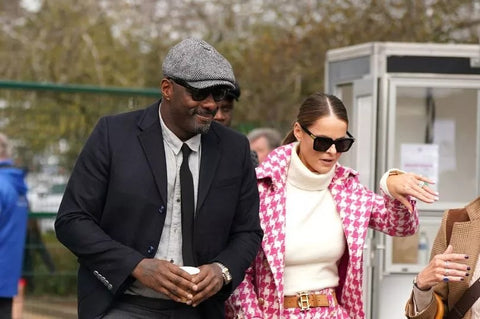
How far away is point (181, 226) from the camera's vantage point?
4660mm

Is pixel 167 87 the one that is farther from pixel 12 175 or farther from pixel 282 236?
pixel 12 175

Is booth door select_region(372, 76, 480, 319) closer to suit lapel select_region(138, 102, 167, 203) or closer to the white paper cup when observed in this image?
suit lapel select_region(138, 102, 167, 203)

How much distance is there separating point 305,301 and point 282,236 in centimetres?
29

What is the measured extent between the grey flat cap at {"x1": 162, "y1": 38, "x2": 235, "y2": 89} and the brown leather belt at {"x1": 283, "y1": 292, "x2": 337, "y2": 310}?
37.7 inches

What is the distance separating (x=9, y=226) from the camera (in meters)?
9.52

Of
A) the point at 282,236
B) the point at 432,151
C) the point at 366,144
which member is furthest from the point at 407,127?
the point at 282,236

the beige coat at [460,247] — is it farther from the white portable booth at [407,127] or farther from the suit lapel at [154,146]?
the white portable booth at [407,127]

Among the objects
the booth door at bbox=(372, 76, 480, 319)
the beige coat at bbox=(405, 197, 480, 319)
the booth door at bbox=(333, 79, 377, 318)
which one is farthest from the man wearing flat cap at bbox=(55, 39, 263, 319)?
the booth door at bbox=(372, 76, 480, 319)

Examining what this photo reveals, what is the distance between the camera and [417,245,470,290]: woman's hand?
453 cm

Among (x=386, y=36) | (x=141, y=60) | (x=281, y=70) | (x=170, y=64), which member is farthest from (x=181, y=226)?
(x=141, y=60)

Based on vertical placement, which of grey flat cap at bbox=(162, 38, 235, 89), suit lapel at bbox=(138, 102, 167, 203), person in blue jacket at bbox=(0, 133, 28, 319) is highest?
grey flat cap at bbox=(162, 38, 235, 89)

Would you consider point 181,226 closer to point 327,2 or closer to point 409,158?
point 409,158

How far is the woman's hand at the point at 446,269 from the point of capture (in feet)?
14.9

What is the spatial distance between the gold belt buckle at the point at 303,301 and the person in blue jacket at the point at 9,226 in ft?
15.4
